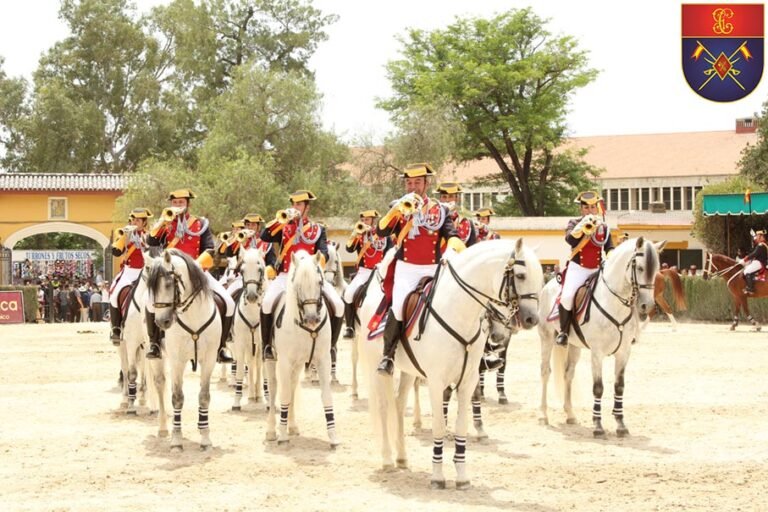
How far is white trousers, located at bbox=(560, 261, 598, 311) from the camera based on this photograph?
14172 millimetres

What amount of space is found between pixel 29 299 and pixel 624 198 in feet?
163

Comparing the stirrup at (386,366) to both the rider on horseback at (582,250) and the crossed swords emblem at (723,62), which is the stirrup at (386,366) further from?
the crossed swords emblem at (723,62)

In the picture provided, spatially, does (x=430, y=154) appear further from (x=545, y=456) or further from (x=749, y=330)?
(x=545, y=456)

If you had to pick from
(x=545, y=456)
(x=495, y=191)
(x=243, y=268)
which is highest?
(x=495, y=191)

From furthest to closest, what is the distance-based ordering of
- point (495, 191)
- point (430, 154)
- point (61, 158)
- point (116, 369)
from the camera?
point (495, 191), point (61, 158), point (430, 154), point (116, 369)

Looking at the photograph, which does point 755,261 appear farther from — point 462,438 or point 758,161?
point 758,161

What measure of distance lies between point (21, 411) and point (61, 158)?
51238 mm

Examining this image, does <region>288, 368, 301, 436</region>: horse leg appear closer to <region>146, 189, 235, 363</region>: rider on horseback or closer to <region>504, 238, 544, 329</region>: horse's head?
<region>146, 189, 235, 363</region>: rider on horseback

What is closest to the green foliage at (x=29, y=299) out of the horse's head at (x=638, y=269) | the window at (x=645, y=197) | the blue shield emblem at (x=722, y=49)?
the blue shield emblem at (x=722, y=49)

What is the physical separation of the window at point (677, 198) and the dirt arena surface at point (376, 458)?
2381 inches

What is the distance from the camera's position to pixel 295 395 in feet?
44.2

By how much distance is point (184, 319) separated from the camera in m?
12.5

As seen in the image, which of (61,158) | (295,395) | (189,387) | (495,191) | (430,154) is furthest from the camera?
(495,191)

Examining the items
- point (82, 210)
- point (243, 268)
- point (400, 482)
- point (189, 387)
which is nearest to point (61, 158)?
→ point (82, 210)
